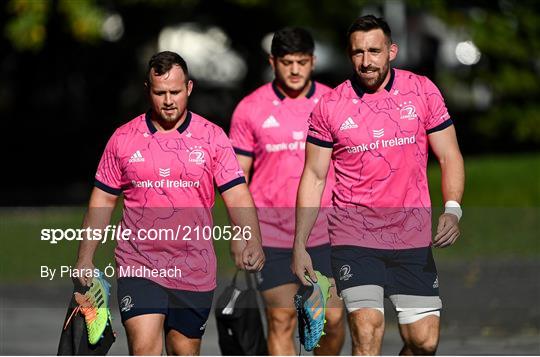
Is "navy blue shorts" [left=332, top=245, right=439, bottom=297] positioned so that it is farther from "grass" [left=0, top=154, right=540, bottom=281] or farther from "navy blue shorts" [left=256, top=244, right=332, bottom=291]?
"grass" [left=0, top=154, right=540, bottom=281]

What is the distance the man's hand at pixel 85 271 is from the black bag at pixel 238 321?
1671 millimetres

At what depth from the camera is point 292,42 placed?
1003 cm

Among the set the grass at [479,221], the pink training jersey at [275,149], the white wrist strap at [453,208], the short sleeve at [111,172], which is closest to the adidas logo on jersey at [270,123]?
the pink training jersey at [275,149]

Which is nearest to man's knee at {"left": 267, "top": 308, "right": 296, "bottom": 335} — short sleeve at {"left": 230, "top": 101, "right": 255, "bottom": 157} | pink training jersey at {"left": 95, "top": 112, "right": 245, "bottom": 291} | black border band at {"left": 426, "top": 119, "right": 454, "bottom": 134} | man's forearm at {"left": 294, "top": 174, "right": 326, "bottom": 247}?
short sleeve at {"left": 230, "top": 101, "right": 255, "bottom": 157}

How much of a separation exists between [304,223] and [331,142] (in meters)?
0.53

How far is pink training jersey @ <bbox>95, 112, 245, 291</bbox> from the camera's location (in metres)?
8.33

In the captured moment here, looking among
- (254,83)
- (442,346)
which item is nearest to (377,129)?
(442,346)

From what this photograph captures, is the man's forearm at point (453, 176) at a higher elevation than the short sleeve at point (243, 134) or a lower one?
lower

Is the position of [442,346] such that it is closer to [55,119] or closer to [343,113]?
[343,113]

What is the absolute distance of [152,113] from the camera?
335 inches

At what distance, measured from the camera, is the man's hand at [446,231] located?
8.16 m

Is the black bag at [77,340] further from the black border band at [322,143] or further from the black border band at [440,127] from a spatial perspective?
the black border band at [440,127]

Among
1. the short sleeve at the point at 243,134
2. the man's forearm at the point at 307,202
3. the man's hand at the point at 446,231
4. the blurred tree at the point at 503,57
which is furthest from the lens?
the blurred tree at the point at 503,57

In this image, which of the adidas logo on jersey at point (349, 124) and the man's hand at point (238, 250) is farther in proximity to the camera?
the man's hand at point (238, 250)
